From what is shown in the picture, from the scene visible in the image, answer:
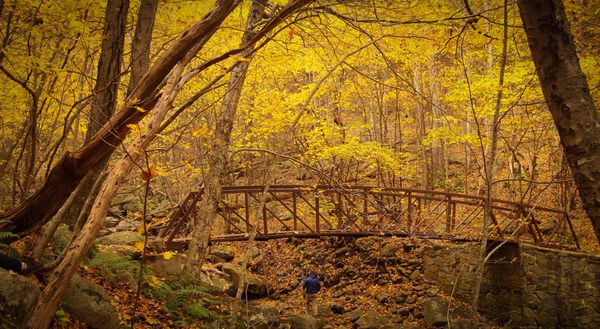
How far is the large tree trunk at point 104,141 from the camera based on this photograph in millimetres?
2893

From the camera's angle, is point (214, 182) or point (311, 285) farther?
point (311, 285)

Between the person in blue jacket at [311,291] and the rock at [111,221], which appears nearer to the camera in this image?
the person in blue jacket at [311,291]

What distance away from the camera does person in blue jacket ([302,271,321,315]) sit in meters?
9.95

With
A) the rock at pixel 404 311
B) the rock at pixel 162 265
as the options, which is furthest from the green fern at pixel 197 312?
the rock at pixel 404 311

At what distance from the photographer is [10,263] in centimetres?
332

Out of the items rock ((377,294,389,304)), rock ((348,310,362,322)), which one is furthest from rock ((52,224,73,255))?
rock ((377,294,389,304))

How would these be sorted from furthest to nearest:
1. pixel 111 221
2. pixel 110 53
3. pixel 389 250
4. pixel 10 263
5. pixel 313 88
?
pixel 111 221, pixel 389 250, pixel 313 88, pixel 110 53, pixel 10 263

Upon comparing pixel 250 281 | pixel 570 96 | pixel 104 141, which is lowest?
pixel 250 281

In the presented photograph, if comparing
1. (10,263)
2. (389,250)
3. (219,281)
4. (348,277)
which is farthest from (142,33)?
(389,250)

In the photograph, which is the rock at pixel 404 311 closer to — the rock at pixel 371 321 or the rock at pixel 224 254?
the rock at pixel 371 321

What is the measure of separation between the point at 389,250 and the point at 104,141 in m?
11.4

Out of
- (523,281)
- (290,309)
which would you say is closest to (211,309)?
(290,309)

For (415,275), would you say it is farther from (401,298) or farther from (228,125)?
(228,125)

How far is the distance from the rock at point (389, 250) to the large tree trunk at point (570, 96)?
1111 cm
